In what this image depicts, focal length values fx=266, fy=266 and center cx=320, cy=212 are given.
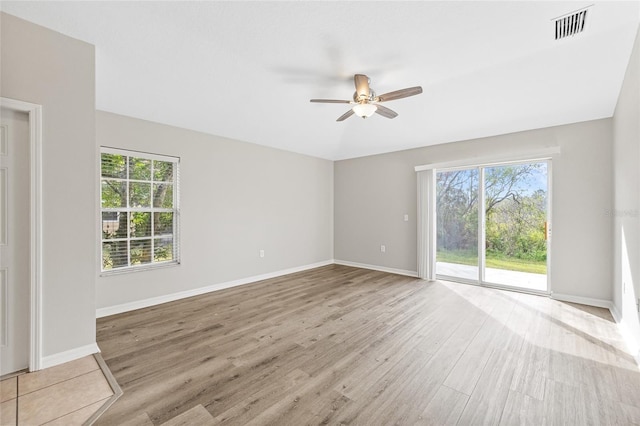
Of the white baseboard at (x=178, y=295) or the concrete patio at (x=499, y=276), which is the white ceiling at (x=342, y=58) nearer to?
the concrete patio at (x=499, y=276)

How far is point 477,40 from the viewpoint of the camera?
258 cm

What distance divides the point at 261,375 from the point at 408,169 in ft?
14.8

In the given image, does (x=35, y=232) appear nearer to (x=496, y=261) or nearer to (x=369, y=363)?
(x=369, y=363)

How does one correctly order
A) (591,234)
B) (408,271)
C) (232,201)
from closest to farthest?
1. (591,234)
2. (232,201)
3. (408,271)

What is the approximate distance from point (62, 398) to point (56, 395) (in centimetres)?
7

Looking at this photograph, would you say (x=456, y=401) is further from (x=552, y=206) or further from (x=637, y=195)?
(x=552, y=206)

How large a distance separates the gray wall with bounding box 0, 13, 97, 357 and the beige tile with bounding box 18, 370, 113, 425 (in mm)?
458

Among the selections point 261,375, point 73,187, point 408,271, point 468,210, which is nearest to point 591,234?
point 468,210

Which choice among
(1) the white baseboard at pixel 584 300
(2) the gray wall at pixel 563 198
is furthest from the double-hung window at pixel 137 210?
(1) the white baseboard at pixel 584 300

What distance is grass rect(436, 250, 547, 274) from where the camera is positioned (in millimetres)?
4151

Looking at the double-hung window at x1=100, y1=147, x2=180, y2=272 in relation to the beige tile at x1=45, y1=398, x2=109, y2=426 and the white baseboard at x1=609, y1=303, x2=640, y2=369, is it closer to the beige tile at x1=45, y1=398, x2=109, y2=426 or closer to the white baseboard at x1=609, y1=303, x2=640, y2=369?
the beige tile at x1=45, y1=398, x2=109, y2=426

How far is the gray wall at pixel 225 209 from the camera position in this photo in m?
3.51

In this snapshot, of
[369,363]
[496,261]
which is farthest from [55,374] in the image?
[496,261]

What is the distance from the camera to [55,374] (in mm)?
2102
